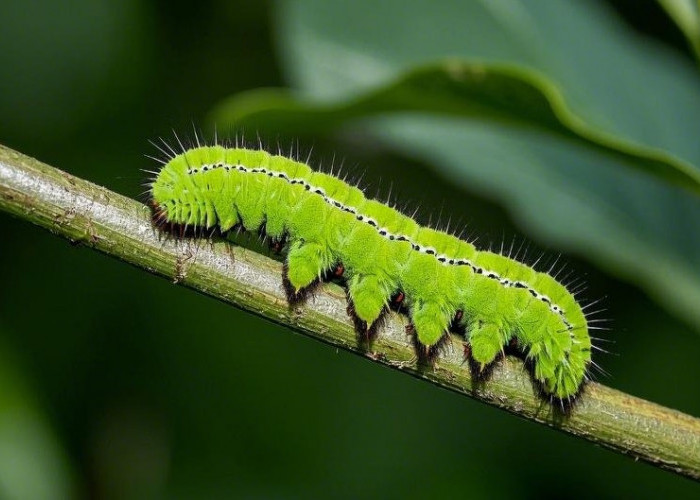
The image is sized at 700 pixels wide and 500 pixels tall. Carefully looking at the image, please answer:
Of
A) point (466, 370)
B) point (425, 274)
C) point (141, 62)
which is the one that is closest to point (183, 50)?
point (141, 62)

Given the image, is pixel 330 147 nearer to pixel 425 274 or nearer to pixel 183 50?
pixel 183 50

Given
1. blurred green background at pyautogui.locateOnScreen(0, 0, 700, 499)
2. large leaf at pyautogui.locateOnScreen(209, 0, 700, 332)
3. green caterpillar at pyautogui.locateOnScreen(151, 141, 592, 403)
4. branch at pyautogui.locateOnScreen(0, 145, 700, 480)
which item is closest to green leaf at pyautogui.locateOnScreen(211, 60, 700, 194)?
green caterpillar at pyautogui.locateOnScreen(151, 141, 592, 403)

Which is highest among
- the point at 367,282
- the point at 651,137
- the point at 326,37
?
the point at 326,37

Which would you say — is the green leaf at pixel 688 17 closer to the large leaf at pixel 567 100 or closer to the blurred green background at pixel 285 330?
the large leaf at pixel 567 100

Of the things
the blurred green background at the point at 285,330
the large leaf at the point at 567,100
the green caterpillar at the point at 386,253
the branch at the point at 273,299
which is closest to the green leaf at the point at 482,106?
the green caterpillar at the point at 386,253

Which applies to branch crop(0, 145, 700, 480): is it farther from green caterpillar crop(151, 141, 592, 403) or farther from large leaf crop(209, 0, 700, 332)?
large leaf crop(209, 0, 700, 332)

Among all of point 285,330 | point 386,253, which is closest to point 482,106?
point 386,253
